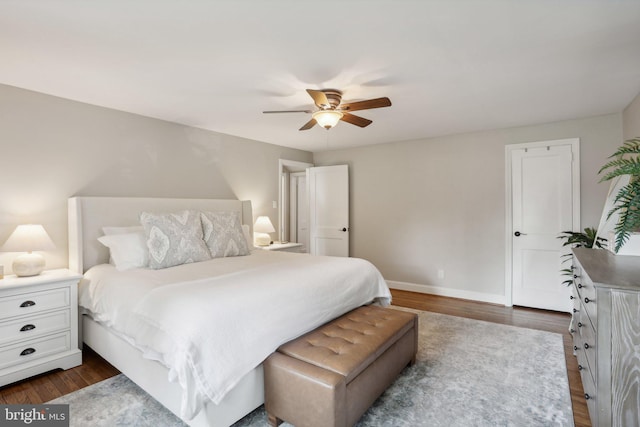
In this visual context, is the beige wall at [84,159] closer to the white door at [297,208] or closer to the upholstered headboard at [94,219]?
the upholstered headboard at [94,219]

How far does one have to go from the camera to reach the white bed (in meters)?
1.79

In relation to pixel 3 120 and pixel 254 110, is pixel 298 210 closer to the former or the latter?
pixel 254 110

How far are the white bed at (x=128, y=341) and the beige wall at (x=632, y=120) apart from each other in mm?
3849

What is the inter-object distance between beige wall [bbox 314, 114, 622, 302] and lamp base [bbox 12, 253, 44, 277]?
4.05 meters

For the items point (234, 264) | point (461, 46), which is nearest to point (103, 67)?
point (234, 264)

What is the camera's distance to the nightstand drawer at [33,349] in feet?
7.62

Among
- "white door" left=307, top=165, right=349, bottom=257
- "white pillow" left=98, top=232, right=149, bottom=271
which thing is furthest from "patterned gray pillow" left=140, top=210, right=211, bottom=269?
"white door" left=307, top=165, right=349, bottom=257

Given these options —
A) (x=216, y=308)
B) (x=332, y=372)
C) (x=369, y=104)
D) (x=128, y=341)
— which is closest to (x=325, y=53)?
(x=369, y=104)

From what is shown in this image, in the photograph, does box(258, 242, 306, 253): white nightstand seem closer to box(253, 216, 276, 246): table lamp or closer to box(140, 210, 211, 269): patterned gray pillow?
box(253, 216, 276, 246): table lamp

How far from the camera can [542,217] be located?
12.9ft

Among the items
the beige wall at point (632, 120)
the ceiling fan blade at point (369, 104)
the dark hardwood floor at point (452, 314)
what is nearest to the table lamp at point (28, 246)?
the dark hardwood floor at point (452, 314)

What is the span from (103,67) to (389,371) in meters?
2.94

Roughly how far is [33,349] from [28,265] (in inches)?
25.2

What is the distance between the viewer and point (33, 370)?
242 centimetres
